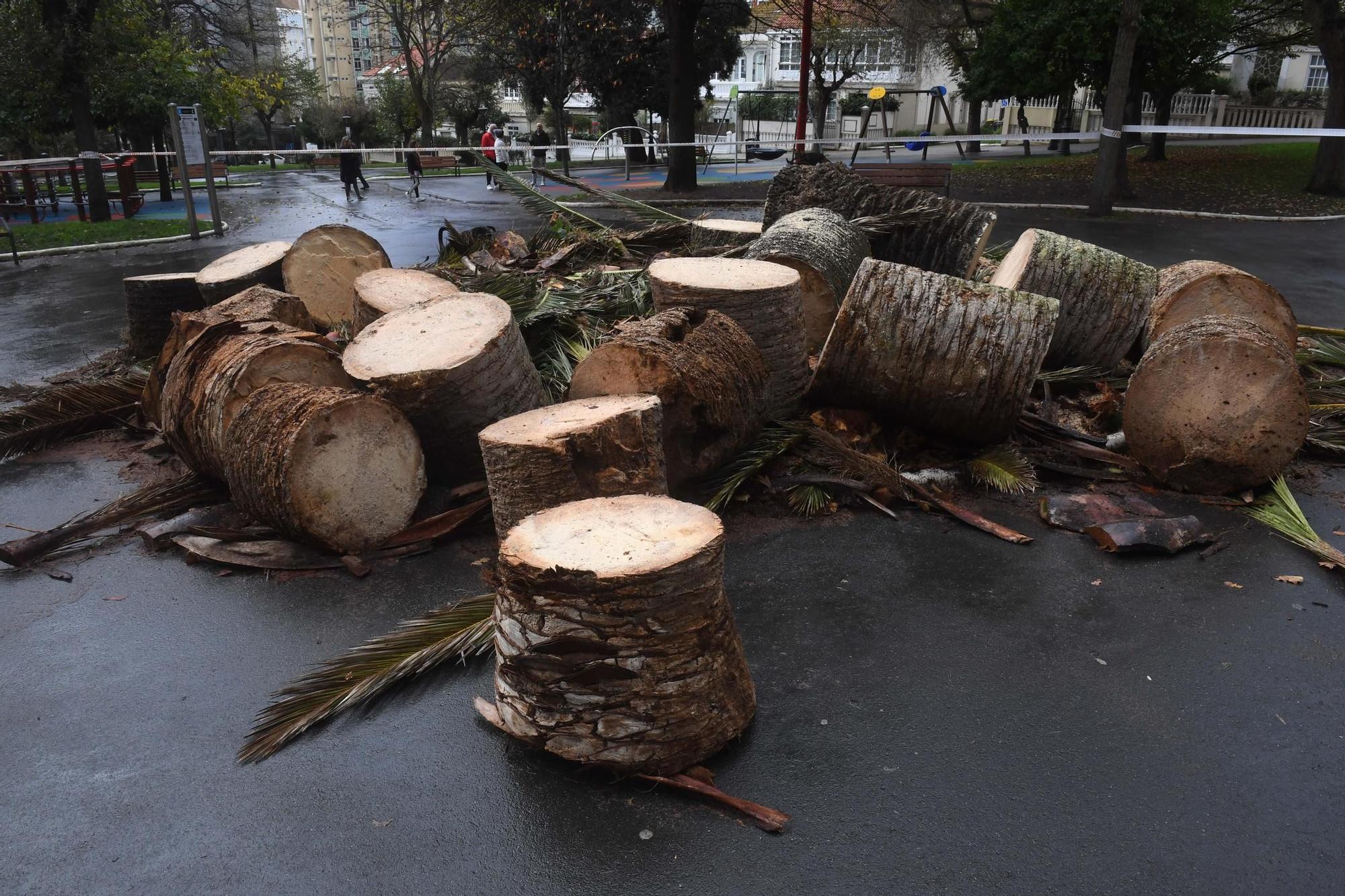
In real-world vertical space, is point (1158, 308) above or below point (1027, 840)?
above

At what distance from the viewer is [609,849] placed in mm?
2723

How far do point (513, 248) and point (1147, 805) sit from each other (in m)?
6.71

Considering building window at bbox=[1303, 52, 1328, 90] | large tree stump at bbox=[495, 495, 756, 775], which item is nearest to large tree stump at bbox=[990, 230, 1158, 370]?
large tree stump at bbox=[495, 495, 756, 775]

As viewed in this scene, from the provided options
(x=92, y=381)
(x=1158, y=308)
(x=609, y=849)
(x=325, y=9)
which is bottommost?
(x=609, y=849)

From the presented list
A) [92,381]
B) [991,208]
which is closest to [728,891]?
[92,381]

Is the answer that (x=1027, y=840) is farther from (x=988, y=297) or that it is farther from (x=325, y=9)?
(x=325, y=9)

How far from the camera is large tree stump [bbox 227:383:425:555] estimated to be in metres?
4.21

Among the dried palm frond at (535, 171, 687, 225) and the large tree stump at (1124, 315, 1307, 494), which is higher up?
the dried palm frond at (535, 171, 687, 225)

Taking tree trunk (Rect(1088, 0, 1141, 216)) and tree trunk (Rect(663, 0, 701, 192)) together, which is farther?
tree trunk (Rect(663, 0, 701, 192))

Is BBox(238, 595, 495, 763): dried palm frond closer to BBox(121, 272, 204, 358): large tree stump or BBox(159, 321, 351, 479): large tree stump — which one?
BBox(159, 321, 351, 479): large tree stump

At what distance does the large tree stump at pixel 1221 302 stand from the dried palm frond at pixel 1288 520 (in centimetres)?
140

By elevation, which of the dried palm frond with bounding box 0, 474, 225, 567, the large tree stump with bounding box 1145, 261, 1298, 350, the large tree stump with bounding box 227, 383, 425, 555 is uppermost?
the large tree stump with bounding box 1145, 261, 1298, 350

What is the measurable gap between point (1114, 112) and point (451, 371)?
47.2ft

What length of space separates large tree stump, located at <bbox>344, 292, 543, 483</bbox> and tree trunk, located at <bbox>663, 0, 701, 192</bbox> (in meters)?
15.3
